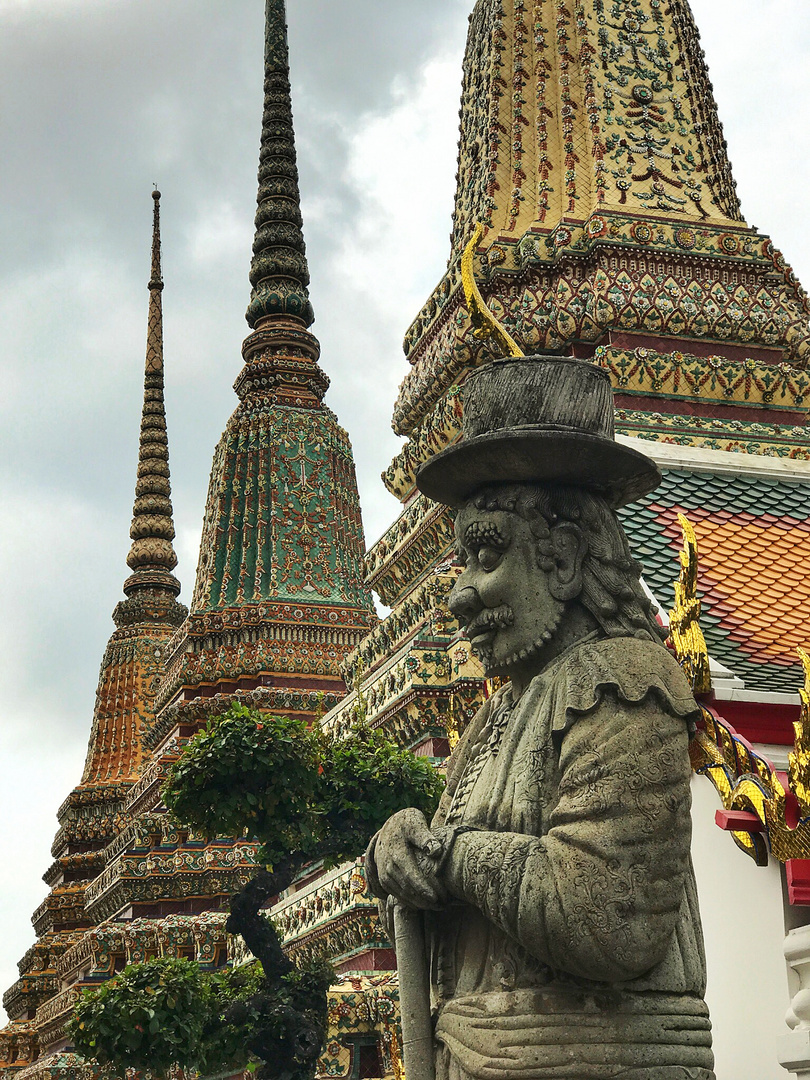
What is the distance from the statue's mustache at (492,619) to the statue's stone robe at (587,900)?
9.9 inches

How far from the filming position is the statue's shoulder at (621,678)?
13.9 feet

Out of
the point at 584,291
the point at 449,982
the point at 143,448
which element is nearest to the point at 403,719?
the point at 584,291

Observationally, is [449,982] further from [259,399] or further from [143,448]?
[143,448]

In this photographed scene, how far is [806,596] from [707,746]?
7.21 feet

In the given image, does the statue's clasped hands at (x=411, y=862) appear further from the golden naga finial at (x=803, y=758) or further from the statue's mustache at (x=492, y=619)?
the golden naga finial at (x=803, y=758)

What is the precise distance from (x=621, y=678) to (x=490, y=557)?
1.94ft

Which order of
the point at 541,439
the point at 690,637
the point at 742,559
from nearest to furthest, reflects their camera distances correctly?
the point at 541,439 < the point at 690,637 < the point at 742,559

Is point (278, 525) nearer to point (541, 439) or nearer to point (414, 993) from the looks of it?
point (541, 439)

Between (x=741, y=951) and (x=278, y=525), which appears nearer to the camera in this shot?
(x=741, y=951)

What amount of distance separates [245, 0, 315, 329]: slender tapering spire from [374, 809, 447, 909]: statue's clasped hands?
20.2 meters

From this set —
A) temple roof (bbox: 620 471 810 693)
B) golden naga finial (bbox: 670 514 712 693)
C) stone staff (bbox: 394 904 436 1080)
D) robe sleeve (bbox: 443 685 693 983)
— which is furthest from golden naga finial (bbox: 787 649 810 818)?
stone staff (bbox: 394 904 436 1080)

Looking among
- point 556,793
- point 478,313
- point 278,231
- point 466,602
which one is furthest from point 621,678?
point 278,231

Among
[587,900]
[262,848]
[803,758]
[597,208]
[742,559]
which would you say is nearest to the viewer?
[587,900]

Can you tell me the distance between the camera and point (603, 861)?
398 cm
